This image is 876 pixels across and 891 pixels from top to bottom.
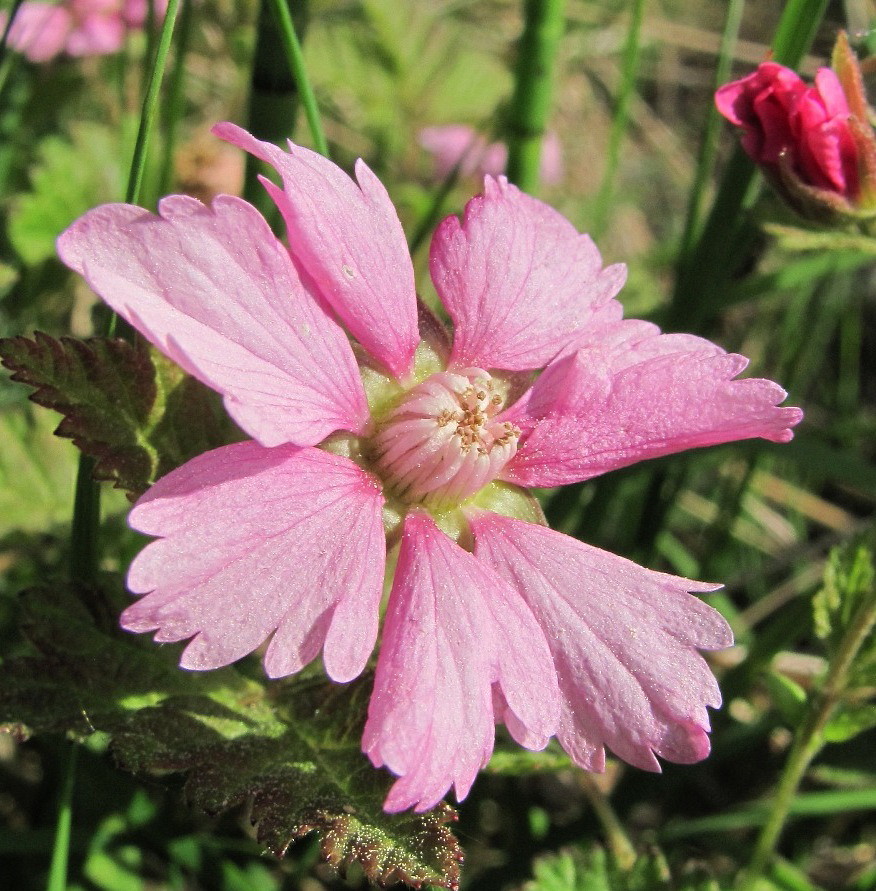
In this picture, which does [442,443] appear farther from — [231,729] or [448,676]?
[231,729]

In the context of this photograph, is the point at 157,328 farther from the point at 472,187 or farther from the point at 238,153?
the point at 472,187

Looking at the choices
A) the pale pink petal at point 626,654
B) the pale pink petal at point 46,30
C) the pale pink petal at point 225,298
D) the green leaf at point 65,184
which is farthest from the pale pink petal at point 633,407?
the pale pink petal at point 46,30

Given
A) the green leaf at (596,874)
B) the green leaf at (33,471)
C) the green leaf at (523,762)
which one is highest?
the green leaf at (523,762)

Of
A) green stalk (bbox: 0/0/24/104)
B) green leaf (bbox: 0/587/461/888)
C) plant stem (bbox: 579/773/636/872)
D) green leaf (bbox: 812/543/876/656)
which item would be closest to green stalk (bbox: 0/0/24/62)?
green stalk (bbox: 0/0/24/104)

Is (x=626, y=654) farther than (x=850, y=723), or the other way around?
(x=850, y=723)

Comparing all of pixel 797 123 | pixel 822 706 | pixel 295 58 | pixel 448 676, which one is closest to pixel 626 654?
pixel 448 676

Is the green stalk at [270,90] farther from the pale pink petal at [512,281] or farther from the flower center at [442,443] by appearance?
the flower center at [442,443]

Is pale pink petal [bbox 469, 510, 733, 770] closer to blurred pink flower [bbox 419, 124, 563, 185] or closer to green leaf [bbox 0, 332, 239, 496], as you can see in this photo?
green leaf [bbox 0, 332, 239, 496]

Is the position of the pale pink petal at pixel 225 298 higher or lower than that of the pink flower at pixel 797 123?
lower
